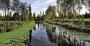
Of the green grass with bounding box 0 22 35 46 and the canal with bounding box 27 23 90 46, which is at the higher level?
the green grass with bounding box 0 22 35 46

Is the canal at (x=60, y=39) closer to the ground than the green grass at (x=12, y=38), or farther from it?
closer to the ground

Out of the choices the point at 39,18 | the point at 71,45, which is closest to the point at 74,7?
the point at 71,45

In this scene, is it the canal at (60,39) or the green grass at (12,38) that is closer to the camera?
the green grass at (12,38)

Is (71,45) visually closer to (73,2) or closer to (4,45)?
(4,45)

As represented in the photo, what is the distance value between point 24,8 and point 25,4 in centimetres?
606

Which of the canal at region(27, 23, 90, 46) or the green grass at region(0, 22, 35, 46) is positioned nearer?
the green grass at region(0, 22, 35, 46)

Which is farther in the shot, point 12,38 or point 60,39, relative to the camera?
point 60,39

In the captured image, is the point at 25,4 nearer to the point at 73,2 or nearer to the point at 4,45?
the point at 73,2

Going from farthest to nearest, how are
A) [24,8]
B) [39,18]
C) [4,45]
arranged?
[39,18]
[24,8]
[4,45]

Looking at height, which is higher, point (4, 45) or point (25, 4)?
point (25, 4)

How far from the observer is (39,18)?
170375mm

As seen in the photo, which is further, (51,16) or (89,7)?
(51,16)

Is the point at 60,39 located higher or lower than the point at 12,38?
lower

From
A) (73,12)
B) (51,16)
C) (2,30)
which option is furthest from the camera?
(51,16)
